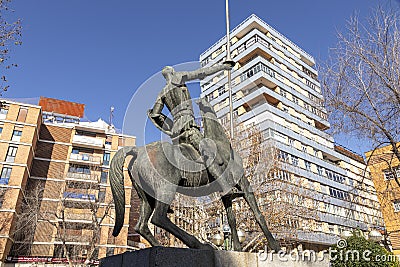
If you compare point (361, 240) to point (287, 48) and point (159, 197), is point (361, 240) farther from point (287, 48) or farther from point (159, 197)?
point (287, 48)

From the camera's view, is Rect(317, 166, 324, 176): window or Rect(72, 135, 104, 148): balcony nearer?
Rect(317, 166, 324, 176): window

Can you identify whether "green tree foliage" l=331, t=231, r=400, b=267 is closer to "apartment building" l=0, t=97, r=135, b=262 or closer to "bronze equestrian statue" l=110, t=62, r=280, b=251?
"bronze equestrian statue" l=110, t=62, r=280, b=251

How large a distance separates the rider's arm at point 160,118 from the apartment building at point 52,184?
26369 millimetres

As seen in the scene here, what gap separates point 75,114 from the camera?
5047 cm

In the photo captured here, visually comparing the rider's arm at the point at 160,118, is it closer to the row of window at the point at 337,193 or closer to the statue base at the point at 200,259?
the statue base at the point at 200,259

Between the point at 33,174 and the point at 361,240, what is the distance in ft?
127

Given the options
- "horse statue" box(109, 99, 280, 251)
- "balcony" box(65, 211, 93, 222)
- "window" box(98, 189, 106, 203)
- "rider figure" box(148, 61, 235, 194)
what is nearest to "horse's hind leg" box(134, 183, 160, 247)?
"horse statue" box(109, 99, 280, 251)

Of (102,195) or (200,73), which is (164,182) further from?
(102,195)

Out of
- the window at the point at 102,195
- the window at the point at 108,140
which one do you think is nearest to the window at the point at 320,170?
the window at the point at 102,195

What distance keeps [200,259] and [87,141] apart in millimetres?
42482

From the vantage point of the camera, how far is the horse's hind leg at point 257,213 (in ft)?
14.1

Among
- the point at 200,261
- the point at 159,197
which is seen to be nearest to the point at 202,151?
the point at 159,197

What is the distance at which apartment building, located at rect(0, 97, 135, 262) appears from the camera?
33.2 m

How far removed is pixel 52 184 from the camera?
130ft
